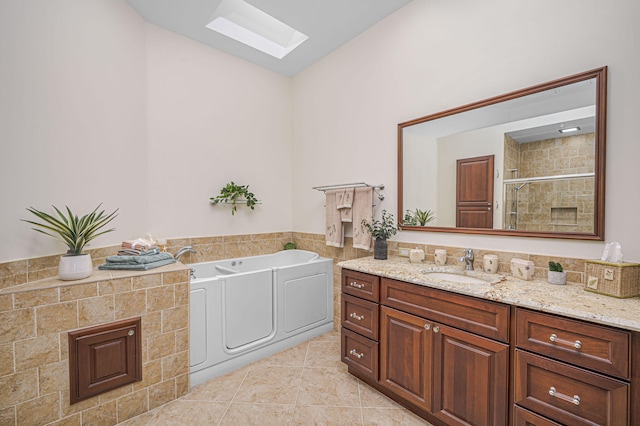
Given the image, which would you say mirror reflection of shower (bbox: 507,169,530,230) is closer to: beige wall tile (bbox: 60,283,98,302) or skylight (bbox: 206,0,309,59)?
skylight (bbox: 206,0,309,59)

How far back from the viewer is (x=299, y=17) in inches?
99.9

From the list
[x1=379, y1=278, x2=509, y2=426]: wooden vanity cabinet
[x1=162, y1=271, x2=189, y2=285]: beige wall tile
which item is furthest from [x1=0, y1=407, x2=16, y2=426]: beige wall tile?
[x1=379, y1=278, x2=509, y2=426]: wooden vanity cabinet

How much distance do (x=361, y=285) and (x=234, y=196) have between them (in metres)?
1.79

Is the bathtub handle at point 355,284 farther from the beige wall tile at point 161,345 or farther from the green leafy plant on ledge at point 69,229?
the green leafy plant on ledge at point 69,229

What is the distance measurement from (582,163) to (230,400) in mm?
2646

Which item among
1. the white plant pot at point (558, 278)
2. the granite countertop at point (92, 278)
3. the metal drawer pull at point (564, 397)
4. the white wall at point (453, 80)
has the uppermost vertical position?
the white wall at point (453, 80)

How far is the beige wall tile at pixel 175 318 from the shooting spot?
197 centimetres

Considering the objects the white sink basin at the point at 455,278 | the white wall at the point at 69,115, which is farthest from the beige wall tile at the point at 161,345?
the white sink basin at the point at 455,278

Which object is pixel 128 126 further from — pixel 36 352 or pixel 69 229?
pixel 36 352

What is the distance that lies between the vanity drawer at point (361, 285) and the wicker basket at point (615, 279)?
1.12 metres

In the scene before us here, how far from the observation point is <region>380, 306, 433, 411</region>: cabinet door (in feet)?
5.57

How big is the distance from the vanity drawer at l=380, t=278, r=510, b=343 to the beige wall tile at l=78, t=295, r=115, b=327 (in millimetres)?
→ 1728

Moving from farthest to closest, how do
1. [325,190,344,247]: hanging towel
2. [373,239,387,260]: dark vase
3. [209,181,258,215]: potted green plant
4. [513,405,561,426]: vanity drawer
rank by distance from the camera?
[209,181,258,215]: potted green plant → [325,190,344,247]: hanging towel → [373,239,387,260]: dark vase → [513,405,561,426]: vanity drawer

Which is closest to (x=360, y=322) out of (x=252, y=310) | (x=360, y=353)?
(x=360, y=353)
